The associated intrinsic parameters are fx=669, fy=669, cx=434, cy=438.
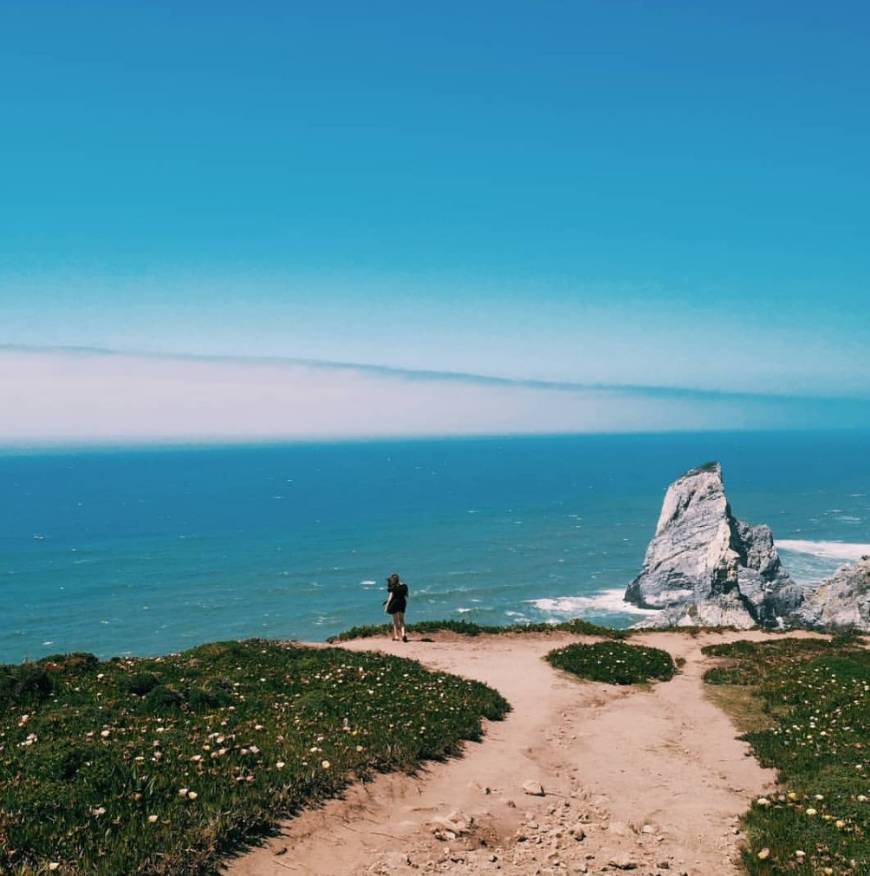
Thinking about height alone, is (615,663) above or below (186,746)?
below

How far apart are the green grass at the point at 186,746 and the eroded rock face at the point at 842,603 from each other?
62.4 metres

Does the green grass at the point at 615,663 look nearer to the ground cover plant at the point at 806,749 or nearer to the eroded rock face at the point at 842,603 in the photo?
the ground cover plant at the point at 806,749

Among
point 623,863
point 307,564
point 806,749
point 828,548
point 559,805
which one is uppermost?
point 623,863

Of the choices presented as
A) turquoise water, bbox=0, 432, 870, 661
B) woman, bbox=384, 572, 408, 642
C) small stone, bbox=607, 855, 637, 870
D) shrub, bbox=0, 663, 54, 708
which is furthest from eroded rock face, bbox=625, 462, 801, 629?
shrub, bbox=0, 663, 54, 708

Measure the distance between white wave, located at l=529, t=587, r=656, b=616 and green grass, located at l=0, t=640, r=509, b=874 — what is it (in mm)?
71597

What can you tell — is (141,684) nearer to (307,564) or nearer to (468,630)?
(468,630)

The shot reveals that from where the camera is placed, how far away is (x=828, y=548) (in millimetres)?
124312

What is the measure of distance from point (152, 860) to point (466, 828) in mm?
4964

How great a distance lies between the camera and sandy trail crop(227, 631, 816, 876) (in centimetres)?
994

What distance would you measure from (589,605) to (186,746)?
283 feet

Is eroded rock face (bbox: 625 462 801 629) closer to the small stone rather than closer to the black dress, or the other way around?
the black dress

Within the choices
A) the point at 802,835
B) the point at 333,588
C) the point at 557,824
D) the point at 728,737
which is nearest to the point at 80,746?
the point at 557,824

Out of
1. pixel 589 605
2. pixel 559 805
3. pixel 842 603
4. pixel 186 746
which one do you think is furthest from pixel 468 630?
pixel 589 605

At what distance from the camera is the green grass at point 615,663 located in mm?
23844
